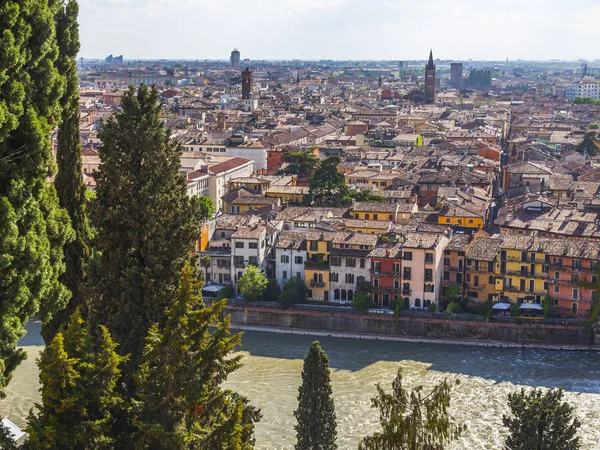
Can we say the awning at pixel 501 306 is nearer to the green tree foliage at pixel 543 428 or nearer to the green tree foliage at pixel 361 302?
the green tree foliage at pixel 361 302

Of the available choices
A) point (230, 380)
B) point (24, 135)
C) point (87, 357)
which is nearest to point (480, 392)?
point (230, 380)

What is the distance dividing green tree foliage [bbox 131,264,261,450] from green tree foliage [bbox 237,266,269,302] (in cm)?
1233

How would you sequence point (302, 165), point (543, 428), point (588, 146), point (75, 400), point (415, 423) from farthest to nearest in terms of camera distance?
point (588, 146)
point (302, 165)
point (543, 428)
point (75, 400)
point (415, 423)

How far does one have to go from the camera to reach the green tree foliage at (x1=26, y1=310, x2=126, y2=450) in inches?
233

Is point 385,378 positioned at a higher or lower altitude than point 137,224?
lower

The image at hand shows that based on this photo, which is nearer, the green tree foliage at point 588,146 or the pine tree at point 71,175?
the pine tree at point 71,175

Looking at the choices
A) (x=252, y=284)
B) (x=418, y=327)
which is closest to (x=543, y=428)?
(x=418, y=327)

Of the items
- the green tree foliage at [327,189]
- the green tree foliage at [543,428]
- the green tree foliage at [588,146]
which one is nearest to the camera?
the green tree foliage at [543,428]

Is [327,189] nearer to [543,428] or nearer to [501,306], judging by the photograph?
[501,306]

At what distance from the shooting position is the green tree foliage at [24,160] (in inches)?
214

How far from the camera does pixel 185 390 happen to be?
19.9 ft

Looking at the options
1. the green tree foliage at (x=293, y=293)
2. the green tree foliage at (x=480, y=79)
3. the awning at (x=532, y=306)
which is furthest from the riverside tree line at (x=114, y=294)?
the green tree foliage at (x=480, y=79)

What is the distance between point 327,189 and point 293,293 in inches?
269

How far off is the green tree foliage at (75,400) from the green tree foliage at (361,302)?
471 inches
